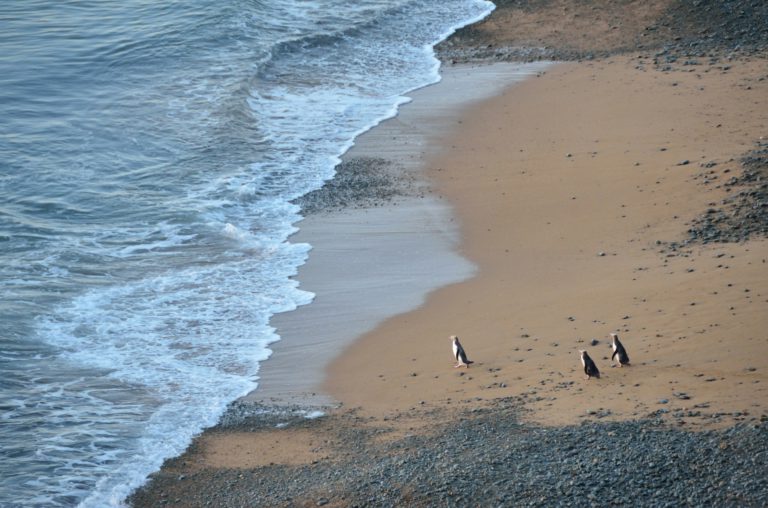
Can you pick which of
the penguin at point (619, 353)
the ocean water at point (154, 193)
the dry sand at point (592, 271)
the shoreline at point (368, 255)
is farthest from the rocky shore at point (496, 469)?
the shoreline at point (368, 255)

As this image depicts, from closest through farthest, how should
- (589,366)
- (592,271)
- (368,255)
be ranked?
1. (589,366)
2. (592,271)
3. (368,255)

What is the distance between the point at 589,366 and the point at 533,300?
8.80ft

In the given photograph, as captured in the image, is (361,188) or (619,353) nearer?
(619,353)

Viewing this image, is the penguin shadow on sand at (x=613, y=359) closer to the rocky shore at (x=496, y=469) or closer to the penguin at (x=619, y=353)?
the penguin at (x=619, y=353)

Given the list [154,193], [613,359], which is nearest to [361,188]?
[154,193]

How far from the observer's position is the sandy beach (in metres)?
10.9

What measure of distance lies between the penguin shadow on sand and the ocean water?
4321 millimetres

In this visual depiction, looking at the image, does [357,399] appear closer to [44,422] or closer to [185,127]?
[44,422]

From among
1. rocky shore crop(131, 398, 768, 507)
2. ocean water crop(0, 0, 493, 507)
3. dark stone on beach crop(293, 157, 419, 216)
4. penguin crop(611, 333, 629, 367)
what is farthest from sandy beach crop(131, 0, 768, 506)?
ocean water crop(0, 0, 493, 507)

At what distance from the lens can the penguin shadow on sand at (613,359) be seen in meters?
11.9

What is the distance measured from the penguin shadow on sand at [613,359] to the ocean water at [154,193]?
170 inches

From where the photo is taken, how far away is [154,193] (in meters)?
20.1

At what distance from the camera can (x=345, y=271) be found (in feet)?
53.2

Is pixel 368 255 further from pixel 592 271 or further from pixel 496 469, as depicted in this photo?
pixel 496 469
